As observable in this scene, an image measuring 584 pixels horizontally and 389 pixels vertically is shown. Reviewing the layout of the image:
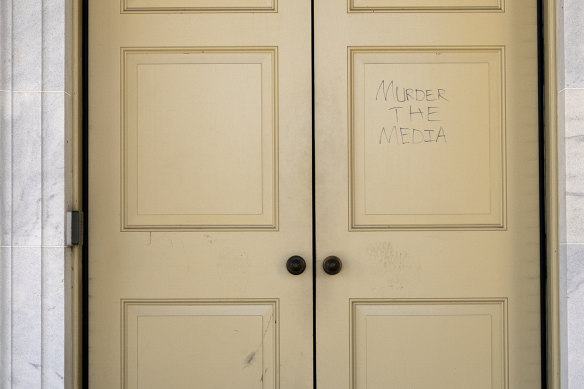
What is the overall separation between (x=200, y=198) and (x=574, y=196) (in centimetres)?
134

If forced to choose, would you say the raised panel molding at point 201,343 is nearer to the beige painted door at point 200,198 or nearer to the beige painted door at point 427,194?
the beige painted door at point 200,198

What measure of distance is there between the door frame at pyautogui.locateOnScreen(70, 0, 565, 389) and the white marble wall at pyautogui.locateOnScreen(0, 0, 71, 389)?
0.08m

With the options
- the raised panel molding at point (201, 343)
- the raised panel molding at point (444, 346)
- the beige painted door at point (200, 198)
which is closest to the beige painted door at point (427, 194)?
the raised panel molding at point (444, 346)

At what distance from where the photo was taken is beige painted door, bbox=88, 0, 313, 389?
2.28m

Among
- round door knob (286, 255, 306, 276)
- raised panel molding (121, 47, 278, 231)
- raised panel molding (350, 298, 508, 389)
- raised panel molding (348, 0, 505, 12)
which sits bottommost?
raised panel molding (350, 298, 508, 389)

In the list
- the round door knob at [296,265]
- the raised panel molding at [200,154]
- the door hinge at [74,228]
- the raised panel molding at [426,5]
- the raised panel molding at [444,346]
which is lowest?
the raised panel molding at [444,346]

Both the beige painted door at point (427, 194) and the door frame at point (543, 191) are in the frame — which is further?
the beige painted door at point (427, 194)

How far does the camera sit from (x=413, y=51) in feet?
7.50

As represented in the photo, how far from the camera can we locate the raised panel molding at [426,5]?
2283mm

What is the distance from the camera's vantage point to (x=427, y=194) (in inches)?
89.6

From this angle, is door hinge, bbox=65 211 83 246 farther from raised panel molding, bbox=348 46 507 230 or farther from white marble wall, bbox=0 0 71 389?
raised panel molding, bbox=348 46 507 230

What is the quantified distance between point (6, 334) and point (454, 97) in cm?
182

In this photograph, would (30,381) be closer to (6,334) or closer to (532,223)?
(6,334)

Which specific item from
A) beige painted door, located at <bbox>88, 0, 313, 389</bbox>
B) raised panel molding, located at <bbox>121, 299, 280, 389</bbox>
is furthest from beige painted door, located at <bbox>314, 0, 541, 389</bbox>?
raised panel molding, located at <bbox>121, 299, 280, 389</bbox>
